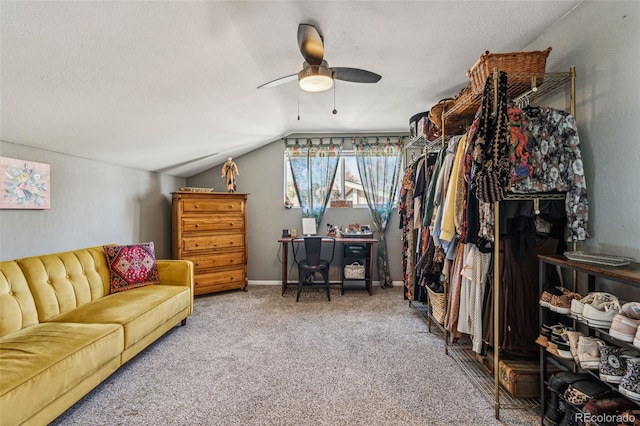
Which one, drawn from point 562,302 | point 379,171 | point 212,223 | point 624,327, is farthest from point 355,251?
point 624,327

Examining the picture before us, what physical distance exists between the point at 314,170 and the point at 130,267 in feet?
9.40

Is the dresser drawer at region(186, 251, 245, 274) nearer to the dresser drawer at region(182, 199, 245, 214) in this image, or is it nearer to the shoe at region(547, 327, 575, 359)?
the dresser drawer at region(182, 199, 245, 214)

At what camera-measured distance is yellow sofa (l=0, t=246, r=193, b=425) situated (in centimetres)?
143

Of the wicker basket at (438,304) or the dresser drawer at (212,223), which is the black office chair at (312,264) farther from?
the wicker basket at (438,304)

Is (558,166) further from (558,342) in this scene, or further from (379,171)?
(379,171)

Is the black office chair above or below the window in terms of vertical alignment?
below

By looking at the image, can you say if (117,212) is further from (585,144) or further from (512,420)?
(585,144)

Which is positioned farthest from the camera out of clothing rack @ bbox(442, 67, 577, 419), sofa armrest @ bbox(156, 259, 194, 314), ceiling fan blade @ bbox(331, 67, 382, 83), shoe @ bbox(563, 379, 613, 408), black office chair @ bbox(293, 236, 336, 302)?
black office chair @ bbox(293, 236, 336, 302)

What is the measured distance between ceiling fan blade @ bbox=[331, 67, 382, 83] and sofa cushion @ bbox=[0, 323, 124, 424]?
237 cm

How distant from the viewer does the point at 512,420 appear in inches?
65.9

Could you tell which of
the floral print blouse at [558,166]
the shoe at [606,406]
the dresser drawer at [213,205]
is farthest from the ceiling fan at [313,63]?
the dresser drawer at [213,205]

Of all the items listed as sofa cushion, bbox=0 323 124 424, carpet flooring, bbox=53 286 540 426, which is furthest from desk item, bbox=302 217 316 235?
sofa cushion, bbox=0 323 124 424

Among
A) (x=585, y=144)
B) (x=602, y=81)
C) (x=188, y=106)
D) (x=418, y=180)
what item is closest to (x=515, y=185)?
(x=585, y=144)
